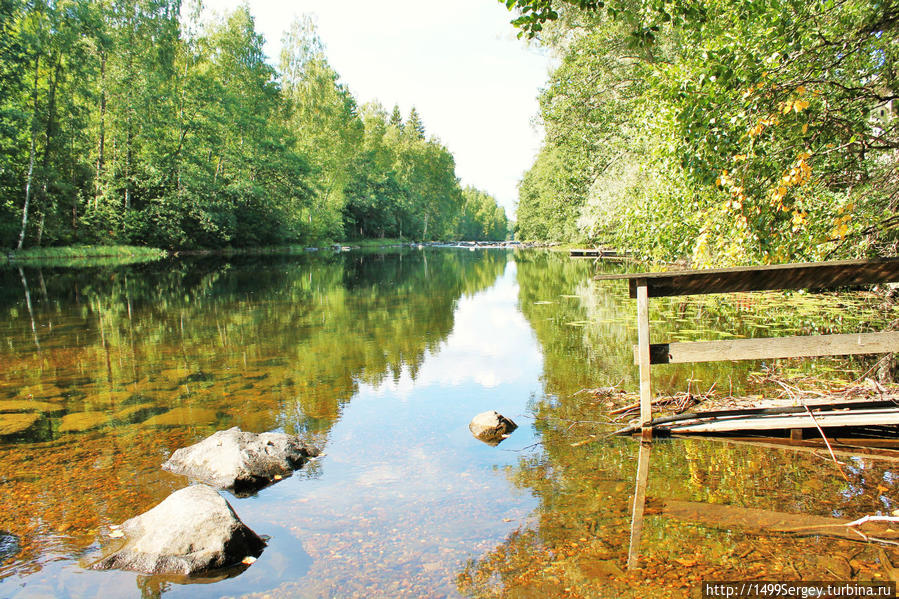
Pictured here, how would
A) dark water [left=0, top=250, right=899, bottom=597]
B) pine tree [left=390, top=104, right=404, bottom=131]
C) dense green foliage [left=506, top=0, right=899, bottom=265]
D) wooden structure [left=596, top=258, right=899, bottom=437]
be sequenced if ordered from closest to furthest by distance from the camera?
dark water [left=0, top=250, right=899, bottom=597] < wooden structure [left=596, top=258, right=899, bottom=437] < dense green foliage [left=506, top=0, right=899, bottom=265] < pine tree [left=390, top=104, right=404, bottom=131]

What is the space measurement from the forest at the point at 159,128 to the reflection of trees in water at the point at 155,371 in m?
19.0

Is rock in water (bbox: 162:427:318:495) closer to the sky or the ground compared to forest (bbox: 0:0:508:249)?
closer to the ground

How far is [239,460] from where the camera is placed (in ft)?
20.5

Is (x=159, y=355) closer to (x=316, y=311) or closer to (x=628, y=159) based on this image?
(x=316, y=311)

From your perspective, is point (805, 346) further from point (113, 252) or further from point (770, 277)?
point (113, 252)

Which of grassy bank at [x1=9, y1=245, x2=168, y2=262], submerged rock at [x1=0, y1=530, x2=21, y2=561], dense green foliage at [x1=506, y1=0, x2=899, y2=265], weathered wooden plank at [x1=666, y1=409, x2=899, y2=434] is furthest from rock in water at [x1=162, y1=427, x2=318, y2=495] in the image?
grassy bank at [x1=9, y1=245, x2=168, y2=262]

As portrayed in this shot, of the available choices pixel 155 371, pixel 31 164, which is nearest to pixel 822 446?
pixel 155 371

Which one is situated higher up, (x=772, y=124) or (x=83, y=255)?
(x=772, y=124)

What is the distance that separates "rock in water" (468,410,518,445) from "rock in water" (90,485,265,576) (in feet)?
11.2

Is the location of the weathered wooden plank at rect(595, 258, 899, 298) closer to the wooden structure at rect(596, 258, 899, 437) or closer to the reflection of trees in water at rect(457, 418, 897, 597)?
the wooden structure at rect(596, 258, 899, 437)

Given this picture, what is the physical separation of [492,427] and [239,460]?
10.7 feet

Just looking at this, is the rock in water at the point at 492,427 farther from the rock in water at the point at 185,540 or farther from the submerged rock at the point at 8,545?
the submerged rock at the point at 8,545

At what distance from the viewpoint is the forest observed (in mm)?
36812

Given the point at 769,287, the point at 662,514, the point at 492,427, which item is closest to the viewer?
the point at 662,514
